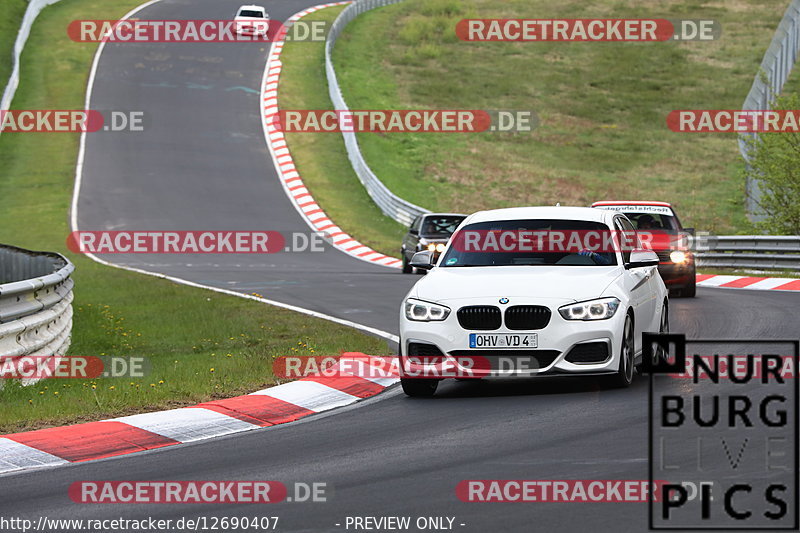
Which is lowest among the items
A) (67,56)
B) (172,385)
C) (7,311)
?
(172,385)

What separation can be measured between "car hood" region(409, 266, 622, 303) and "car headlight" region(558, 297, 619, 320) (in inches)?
2.3

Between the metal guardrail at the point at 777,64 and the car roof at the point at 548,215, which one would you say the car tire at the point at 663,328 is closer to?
the car roof at the point at 548,215

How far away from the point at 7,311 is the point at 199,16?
2270 inches

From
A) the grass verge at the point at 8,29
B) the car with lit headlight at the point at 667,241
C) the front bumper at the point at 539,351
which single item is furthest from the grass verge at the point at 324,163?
the front bumper at the point at 539,351

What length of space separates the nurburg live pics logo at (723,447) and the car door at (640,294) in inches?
8.5

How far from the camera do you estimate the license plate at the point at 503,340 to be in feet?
35.4

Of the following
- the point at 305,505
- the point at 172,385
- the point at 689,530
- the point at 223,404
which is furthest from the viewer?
the point at 172,385

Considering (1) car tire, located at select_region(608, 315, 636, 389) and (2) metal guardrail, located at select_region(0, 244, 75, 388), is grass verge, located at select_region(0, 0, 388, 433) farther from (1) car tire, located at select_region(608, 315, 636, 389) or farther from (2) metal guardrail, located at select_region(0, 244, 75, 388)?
(1) car tire, located at select_region(608, 315, 636, 389)

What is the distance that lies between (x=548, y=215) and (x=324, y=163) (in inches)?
1377

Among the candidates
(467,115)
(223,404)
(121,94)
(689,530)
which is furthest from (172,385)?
(467,115)

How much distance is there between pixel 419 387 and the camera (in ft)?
37.2

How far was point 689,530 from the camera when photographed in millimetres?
6418

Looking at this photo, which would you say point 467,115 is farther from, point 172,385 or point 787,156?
point 172,385

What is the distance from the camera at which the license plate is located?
10805mm
